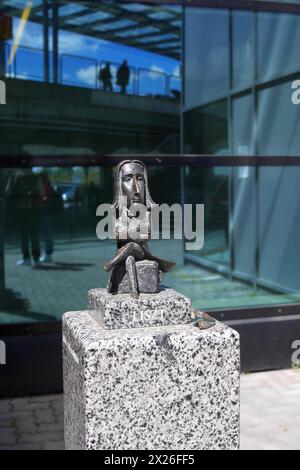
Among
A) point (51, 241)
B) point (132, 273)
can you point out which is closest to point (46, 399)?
point (51, 241)

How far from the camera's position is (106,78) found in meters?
6.60

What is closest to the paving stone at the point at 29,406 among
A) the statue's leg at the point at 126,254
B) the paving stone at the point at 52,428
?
the paving stone at the point at 52,428

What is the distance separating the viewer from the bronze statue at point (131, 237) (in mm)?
3932

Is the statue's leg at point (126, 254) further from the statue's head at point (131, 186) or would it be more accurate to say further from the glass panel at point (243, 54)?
the glass panel at point (243, 54)

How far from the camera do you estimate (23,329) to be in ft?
20.5

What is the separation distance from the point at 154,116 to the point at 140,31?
922mm

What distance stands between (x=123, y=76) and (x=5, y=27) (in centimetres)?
129

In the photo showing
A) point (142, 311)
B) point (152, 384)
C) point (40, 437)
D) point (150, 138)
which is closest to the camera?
point (152, 384)

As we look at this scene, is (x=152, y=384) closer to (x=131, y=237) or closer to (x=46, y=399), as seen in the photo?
(x=131, y=237)

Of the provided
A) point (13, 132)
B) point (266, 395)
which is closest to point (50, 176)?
point (13, 132)

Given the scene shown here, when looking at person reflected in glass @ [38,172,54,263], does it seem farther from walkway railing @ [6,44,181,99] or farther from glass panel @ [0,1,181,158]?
walkway railing @ [6,44,181,99]

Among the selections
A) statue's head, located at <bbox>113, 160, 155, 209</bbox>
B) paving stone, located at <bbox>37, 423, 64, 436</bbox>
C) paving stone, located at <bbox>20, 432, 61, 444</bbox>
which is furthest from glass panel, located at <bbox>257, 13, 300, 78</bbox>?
paving stone, located at <bbox>20, 432, 61, 444</bbox>

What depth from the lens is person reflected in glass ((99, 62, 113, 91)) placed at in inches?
259
